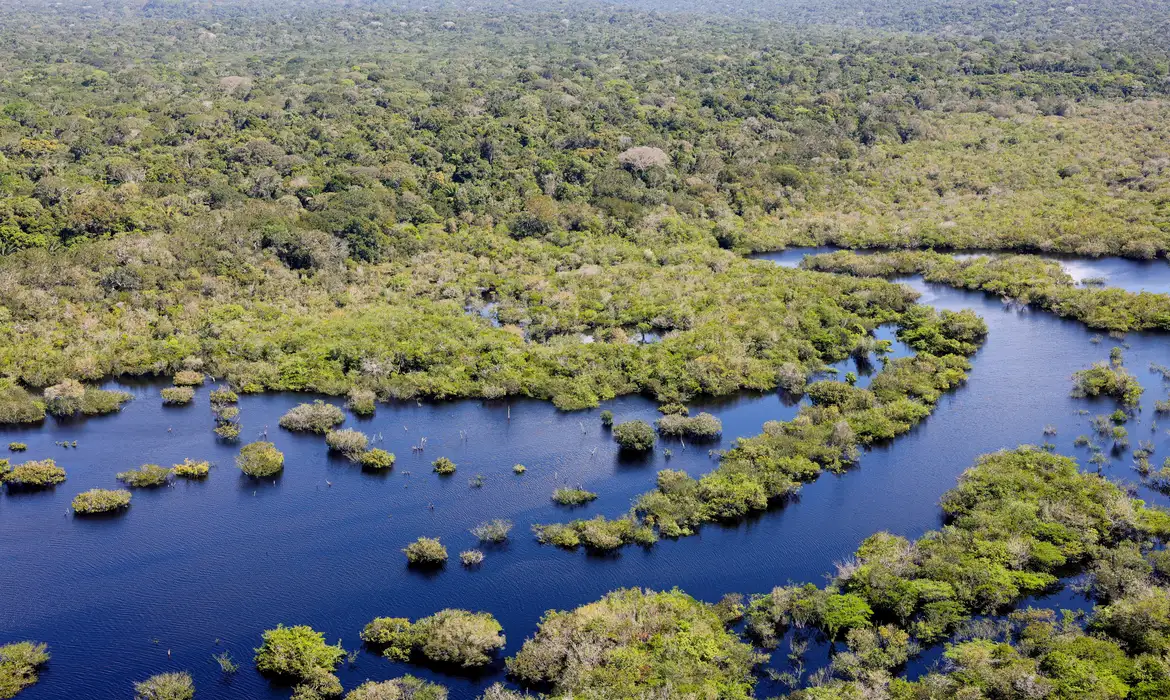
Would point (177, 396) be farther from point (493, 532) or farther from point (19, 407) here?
point (493, 532)

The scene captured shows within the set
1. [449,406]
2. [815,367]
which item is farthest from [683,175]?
[449,406]

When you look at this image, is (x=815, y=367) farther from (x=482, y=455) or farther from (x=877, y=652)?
(x=877, y=652)

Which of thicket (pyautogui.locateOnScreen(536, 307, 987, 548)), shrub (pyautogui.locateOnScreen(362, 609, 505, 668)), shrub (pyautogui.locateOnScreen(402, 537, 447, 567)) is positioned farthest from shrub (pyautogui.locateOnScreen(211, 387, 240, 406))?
shrub (pyautogui.locateOnScreen(362, 609, 505, 668))

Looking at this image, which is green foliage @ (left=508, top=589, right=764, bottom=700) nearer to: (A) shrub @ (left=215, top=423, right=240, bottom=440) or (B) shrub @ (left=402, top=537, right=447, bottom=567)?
(B) shrub @ (left=402, top=537, right=447, bottom=567)

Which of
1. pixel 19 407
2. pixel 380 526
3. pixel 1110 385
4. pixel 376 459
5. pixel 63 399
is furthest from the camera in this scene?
pixel 1110 385

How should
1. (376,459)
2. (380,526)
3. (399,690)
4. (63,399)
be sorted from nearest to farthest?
(399,690) → (380,526) → (376,459) → (63,399)

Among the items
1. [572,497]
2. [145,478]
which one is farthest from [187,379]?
[572,497]
